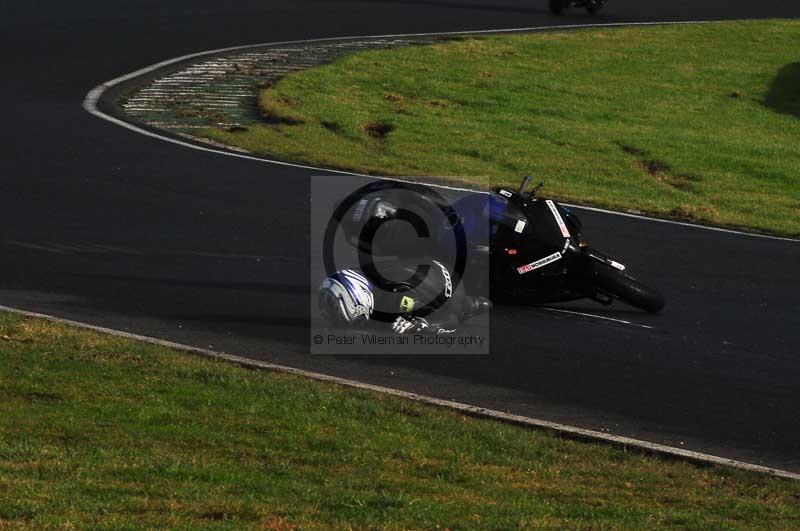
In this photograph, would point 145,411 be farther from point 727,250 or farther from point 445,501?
point 727,250

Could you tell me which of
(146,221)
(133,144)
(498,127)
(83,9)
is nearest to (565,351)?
(146,221)

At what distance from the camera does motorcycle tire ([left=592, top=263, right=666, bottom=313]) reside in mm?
11234

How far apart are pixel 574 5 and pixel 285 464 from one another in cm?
2967

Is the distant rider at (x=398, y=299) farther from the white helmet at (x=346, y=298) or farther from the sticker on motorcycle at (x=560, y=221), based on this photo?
the sticker on motorcycle at (x=560, y=221)

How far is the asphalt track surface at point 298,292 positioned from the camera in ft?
30.1

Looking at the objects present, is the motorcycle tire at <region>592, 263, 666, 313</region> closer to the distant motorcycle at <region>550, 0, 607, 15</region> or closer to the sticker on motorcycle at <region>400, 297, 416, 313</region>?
the sticker on motorcycle at <region>400, 297, 416, 313</region>

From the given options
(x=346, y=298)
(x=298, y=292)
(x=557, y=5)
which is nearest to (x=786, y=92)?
(x=557, y=5)

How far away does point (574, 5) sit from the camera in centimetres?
3531

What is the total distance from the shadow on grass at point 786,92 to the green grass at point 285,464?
1982 cm

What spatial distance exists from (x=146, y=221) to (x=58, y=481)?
7498 mm

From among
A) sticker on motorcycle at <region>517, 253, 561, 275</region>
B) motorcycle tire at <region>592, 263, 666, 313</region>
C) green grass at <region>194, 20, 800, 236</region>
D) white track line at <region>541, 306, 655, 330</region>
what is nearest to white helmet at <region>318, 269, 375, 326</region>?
sticker on motorcycle at <region>517, 253, 561, 275</region>

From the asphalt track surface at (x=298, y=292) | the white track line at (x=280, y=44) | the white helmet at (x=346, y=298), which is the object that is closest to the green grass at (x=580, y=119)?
the white track line at (x=280, y=44)

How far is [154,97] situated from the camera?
70.3 ft

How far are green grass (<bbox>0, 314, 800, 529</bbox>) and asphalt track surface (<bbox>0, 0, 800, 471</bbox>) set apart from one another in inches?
30.8
